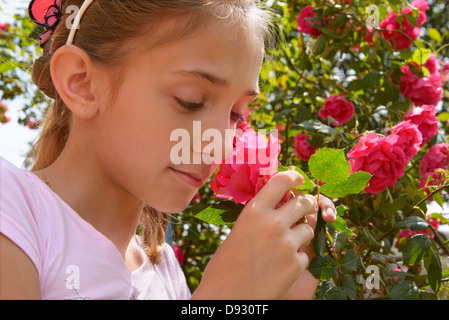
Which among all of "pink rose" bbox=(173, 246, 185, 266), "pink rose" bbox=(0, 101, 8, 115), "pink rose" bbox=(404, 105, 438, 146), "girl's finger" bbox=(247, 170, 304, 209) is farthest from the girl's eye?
"pink rose" bbox=(0, 101, 8, 115)

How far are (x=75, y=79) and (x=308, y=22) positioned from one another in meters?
1.20

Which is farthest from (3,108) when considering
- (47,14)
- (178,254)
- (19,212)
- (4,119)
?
(19,212)

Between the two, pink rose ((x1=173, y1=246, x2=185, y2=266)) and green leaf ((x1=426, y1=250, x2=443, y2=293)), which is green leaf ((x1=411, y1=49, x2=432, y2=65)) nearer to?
green leaf ((x1=426, y1=250, x2=443, y2=293))

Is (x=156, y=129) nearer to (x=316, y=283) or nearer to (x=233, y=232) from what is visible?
(x=233, y=232)

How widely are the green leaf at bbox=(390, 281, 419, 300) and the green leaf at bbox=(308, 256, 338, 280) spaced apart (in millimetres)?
164

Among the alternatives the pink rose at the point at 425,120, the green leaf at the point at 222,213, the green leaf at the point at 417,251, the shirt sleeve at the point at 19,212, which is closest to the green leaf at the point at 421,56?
the pink rose at the point at 425,120

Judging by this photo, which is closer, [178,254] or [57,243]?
[57,243]

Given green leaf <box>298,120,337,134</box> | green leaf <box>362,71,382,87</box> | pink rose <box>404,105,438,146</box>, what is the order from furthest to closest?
green leaf <box>362,71,382,87</box>
pink rose <box>404,105,438,146</box>
green leaf <box>298,120,337,134</box>

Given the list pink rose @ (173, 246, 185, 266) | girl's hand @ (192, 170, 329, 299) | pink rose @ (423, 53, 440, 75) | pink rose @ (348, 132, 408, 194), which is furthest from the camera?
pink rose @ (173, 246, 185, 266)

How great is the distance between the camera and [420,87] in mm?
1909

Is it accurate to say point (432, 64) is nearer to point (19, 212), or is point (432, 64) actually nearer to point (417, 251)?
point (417, 251)

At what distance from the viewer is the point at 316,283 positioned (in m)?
1.01

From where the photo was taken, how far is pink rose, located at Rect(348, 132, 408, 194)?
50.6 inches

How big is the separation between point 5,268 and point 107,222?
1.33ft
